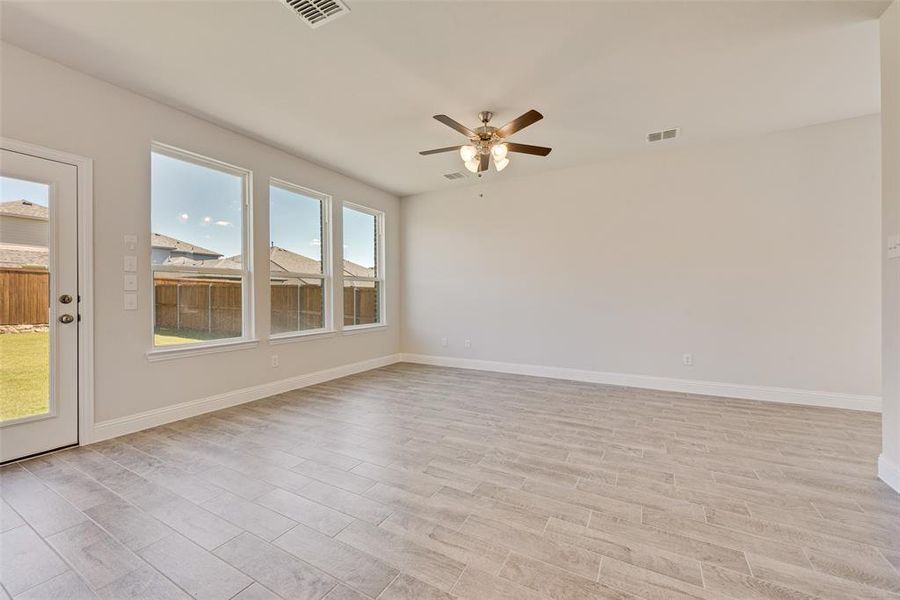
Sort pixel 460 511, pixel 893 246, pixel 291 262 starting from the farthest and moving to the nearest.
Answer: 1. pixel 291 262
2. pixel 893 246
3. pixel 460 511

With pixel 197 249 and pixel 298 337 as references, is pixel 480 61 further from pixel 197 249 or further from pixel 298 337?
pixel 298 337

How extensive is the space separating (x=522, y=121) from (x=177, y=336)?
12.1 ft

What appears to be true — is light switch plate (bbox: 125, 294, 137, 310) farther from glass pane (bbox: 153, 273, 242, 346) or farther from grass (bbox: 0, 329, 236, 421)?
grass (bbox: 0, 329, 236, 421)

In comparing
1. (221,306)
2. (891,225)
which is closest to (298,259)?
(221,306)

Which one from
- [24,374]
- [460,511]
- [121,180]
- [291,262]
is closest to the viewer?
[460,511]

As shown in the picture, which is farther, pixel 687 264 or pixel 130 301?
pixel 687 264

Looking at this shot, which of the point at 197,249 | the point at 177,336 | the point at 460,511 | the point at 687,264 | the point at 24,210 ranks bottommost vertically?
the point at 460,511

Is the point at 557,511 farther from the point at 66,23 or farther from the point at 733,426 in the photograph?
the point at 66,23

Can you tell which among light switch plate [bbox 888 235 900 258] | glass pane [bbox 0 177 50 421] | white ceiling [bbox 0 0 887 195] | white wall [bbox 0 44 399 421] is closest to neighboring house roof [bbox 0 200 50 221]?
glass pane [bbox 0 177 50 421]

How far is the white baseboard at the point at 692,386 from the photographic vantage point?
3697 millimetres

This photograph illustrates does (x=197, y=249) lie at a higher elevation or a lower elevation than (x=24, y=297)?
higher

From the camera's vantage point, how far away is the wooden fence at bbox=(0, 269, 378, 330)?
8.44 ft

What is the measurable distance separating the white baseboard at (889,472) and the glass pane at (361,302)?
17.5 feet

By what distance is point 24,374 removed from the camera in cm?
259
